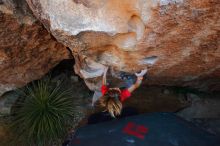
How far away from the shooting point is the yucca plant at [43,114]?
5.43m

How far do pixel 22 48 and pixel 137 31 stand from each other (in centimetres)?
163

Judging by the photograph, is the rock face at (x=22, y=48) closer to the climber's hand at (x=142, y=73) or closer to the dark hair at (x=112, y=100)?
the dark hair at (x=112, y=100)

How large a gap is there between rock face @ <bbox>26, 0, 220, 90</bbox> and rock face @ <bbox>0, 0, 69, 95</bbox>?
38 cm

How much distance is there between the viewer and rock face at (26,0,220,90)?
3754 mm

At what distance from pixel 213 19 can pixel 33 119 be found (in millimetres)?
2850

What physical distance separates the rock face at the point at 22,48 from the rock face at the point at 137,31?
1.25 ft

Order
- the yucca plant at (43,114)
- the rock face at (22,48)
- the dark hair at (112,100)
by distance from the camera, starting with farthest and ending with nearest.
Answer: the yucca plant at (43,114), the dark hair at (112,100), the rock face at (22,48)

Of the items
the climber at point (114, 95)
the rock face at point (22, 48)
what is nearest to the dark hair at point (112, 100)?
the climber at point (114, 95)

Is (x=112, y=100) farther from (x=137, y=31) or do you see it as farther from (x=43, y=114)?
Answer: (x=43, y=114)

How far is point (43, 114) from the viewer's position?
5.42 m

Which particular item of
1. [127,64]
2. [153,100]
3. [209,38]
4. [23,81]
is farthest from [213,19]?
[23,81]

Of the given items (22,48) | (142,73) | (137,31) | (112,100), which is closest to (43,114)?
(22,48)

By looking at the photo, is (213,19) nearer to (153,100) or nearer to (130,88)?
(130,88)

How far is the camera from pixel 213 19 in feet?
12.7
